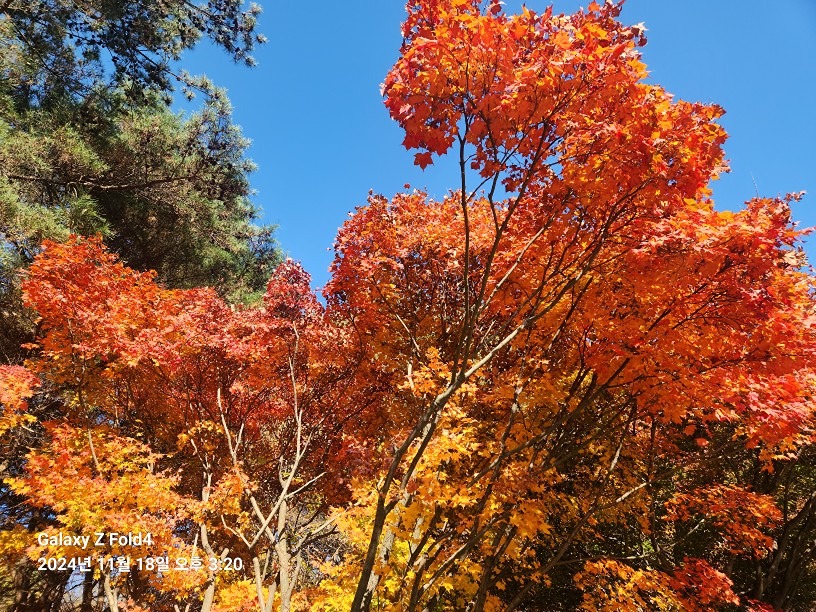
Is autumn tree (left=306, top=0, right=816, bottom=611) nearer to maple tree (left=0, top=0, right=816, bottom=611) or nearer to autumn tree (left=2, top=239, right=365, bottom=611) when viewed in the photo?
maple tree (left=0, top=0, right=816, bottom=611)

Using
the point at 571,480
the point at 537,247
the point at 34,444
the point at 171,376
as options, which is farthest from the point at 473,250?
the point at 34,444

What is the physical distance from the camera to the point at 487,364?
812 centimetres

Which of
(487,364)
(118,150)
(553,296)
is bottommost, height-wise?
(487,364)

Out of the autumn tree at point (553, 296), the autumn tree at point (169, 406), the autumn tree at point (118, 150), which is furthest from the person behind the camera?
the autumn tree at point (118, 150)

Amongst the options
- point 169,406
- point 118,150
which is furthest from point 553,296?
point 118,150

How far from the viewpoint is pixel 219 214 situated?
56.6 feet

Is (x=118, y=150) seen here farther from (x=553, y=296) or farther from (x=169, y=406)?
(x=553, y=296)

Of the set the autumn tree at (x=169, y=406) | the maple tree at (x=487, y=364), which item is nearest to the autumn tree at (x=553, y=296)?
the maple tree at (x=487, y=364)

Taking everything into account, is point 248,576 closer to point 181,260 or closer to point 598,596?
point 598,596

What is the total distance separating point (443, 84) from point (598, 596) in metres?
12.1

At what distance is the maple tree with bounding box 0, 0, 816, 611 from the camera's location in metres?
3.89

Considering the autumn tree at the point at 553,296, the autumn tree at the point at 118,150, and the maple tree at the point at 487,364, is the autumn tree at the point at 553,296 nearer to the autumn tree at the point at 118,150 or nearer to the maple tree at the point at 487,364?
the maple tree at the point at 487,364

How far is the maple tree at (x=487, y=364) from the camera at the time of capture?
153 inches

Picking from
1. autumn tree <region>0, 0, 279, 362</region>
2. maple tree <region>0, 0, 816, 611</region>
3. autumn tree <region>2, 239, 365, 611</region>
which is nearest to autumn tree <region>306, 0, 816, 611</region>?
maple tree <region>0, 0, 816, 611</region>
